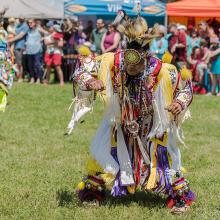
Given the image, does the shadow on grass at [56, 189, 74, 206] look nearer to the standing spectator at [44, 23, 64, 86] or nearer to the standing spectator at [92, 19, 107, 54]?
the standing spectator at [44, 23, 64, 86]

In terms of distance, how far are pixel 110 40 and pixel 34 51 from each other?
213 cm

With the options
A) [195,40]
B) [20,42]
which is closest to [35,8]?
[20,42]

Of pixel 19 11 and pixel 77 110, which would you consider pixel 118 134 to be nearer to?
pixel 77 110

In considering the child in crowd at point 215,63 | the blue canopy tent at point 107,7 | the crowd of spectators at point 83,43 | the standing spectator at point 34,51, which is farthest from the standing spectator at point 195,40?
the standing spectator at point 34,51

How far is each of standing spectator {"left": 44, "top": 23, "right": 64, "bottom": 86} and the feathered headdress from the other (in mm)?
10409

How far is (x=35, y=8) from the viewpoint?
645 inches

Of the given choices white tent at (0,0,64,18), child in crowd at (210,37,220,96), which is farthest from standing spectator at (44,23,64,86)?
child in crowd at (210,37,220,96)

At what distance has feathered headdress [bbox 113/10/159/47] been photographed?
177 inches

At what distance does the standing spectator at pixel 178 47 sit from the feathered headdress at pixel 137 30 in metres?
9.87

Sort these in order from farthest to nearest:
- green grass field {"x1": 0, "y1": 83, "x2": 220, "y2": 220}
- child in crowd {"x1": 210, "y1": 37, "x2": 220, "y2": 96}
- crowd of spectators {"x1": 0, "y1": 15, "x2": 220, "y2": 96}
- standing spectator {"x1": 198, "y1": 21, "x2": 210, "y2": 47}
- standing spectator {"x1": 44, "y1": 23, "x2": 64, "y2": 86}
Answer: standing spectator {"x1": 44, "y1": 23, "x2": 64, "y2": 86} → standing spectator {"x1": 198, "y1": 21, "x2": 210, "y2": 47} → crowd of spectators {"x1": 0, "y1": 15, "x2": 220, "y2": 96} → child in crowd {"x1": 210, "y1": 37, "x2": 220, "y2": 96} → green grass field {"x1": 0, "y1": 83, "x2": 220, "y2": 220}

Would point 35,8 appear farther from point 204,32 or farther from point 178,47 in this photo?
point 204,32

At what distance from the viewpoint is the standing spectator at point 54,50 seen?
48.9ft

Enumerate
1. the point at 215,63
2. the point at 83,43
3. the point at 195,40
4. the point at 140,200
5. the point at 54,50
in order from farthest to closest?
the point at 83,43 → the point at 54,50 → the point at 195,40 → the point at 215,63 → the point at 140,200

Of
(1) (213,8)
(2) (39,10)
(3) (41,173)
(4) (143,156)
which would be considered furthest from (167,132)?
→ (2) (39,10)
